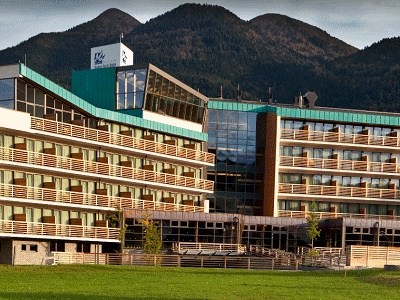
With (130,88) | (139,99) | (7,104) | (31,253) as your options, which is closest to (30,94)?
(7,104)

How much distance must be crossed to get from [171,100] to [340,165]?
795 inches

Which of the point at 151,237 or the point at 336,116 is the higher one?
the point at 336,116

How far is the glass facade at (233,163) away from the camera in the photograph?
238 ft

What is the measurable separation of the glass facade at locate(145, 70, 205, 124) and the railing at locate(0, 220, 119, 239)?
12.8 m

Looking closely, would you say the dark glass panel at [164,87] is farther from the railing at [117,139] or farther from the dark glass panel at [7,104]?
the dark glass panel at [7,104]

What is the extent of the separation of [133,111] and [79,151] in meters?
8.04

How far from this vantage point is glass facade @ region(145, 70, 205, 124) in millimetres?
63625

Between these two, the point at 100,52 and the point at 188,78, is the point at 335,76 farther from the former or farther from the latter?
the point at 100,52

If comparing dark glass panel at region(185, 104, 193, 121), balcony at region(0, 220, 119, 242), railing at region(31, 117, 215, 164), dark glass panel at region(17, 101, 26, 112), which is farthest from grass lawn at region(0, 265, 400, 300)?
dark glass panel at region(185, 104, 193, 121)

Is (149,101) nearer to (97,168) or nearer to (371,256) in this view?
(97,168)

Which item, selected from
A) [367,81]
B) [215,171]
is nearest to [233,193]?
[215,171]

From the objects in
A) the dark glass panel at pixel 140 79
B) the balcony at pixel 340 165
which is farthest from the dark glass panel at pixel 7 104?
the balcony at pixel 340 165

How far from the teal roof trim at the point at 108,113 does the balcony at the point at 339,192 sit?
1064 centimetres

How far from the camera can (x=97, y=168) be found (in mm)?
57594
